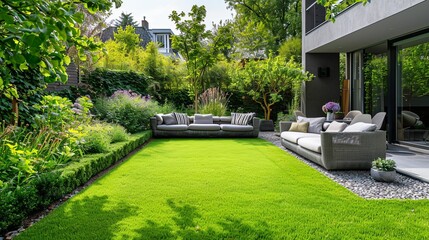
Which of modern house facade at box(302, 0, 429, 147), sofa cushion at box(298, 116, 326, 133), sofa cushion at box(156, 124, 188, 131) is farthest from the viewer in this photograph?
sofa cushion at box(156, 124, 188, 131)

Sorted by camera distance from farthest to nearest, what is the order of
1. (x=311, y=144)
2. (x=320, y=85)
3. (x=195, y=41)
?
(x=195, y=41) → (x=320, y=85) → (x=311, y=144)

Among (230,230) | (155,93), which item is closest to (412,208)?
(230,230)

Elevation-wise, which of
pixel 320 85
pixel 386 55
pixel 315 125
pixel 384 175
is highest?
pixel 386 55

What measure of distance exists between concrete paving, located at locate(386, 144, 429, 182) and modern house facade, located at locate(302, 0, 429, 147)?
0.41m

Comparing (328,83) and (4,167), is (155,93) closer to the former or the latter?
(328,83)

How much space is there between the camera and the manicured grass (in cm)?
272

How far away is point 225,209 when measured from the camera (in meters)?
3.31

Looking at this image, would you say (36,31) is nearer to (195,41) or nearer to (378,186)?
(378,186)

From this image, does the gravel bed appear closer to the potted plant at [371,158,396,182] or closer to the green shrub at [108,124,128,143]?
the potted plant at [371,158,396,182]

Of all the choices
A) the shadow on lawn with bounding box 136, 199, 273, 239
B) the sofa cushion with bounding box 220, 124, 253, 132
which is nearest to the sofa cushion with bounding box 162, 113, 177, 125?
the sofa cushion with bounding box 220, 124, 253, 132

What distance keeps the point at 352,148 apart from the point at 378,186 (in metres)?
0.86

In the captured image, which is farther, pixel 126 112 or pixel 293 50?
pixel 293 50

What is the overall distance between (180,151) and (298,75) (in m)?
5.43

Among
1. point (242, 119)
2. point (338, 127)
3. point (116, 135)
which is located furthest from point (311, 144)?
point (242, 119)
